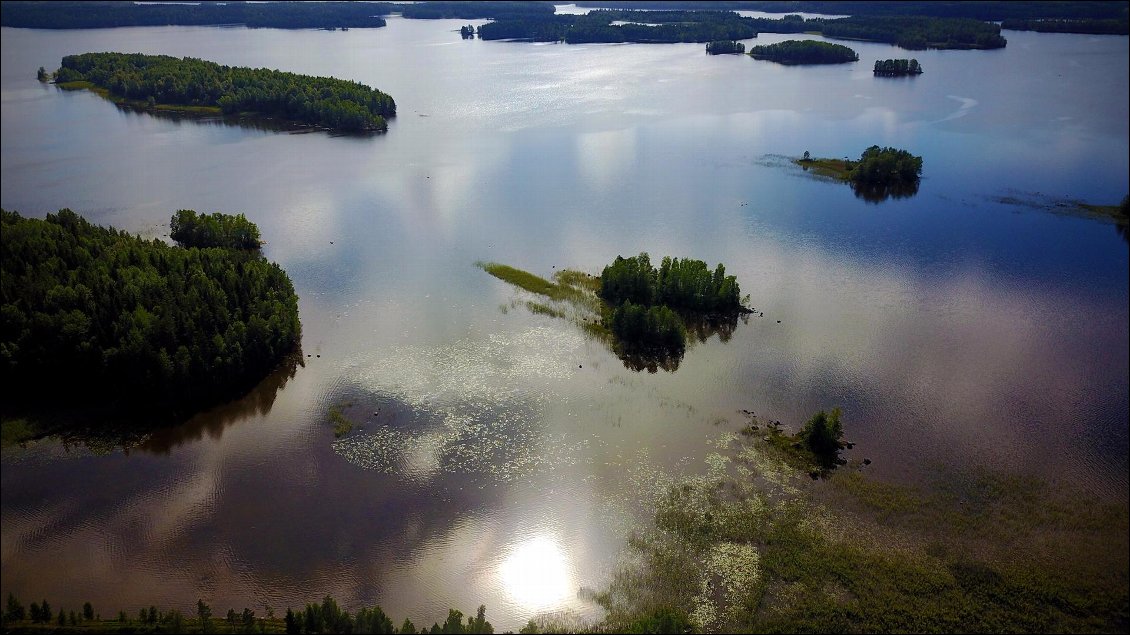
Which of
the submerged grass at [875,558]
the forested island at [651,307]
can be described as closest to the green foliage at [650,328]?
the forested island at [651,307]

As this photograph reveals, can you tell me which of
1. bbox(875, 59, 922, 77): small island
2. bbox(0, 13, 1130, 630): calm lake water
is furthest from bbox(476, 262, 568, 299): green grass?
bbox(875, 59, 922, 77): small island

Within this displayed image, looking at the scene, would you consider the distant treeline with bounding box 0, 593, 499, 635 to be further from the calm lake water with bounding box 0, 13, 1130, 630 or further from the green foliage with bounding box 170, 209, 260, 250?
the green foliage with bounding box 170, 209, 260, 250

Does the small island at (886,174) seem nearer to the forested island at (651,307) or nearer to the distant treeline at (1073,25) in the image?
the forested island at (651,307)

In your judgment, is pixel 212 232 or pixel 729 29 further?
pixel 729 29

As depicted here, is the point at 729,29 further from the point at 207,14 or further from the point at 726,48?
the point at 207,14

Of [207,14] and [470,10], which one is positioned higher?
[470,10]

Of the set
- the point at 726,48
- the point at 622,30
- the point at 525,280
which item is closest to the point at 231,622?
the point at 525,280
